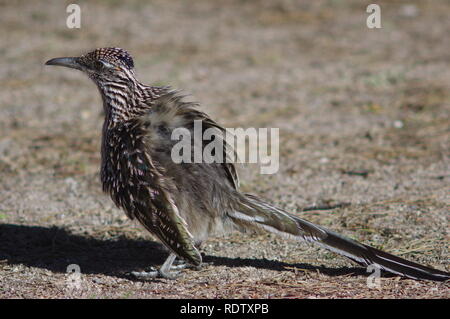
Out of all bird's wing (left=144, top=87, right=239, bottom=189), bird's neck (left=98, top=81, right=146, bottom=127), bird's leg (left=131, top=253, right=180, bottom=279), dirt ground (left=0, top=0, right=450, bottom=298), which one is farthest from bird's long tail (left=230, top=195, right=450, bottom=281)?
bird's neck (left=98, top=81, right=146, bottom=127)

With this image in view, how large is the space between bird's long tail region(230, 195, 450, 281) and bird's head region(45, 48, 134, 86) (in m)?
1.41

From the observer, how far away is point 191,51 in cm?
1109

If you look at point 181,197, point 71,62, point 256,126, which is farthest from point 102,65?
point 256,126

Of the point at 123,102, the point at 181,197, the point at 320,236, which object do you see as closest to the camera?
the point at 320,236

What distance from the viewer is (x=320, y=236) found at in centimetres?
444

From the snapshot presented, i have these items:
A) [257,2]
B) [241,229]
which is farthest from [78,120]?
[257,2]

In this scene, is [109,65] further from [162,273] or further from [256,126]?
[256,126]

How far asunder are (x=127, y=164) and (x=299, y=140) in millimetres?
3335

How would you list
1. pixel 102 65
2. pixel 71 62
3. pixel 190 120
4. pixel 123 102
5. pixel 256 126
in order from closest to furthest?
pixel 190 120, pixel 123 102, pixel 102 65, pixel 71 62, pixel 256 126

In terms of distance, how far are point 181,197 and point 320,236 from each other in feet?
3.27

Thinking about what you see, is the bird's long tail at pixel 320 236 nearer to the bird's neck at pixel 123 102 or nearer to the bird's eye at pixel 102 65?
the bird's neck at pixel 123 102

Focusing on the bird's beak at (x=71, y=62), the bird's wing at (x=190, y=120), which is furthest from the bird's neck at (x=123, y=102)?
the bird's beak at (x=71, y=62)

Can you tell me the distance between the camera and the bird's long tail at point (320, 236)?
4236 millimetres
